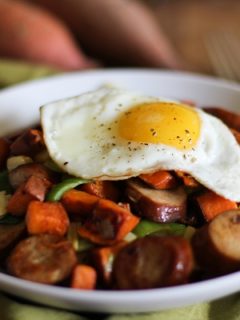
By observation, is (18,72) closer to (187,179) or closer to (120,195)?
(120,195)

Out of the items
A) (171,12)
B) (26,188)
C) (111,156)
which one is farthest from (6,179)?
(171,12)

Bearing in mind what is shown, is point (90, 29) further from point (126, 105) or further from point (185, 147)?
point (185, 147)

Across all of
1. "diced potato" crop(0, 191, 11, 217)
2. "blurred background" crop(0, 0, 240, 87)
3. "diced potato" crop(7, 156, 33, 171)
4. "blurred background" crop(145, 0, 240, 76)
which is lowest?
"blurred background" crop(145, 0, 240, 76)

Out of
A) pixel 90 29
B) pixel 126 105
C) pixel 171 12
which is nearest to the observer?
pixel 126 105

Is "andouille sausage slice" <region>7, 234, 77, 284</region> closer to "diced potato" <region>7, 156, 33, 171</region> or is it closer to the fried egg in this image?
the fried egg

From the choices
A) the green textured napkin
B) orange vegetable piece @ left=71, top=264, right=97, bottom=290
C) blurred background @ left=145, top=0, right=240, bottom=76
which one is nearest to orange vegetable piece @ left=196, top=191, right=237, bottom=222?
orange vegetable piece @ left=71, top=264, right=97, bottom=290

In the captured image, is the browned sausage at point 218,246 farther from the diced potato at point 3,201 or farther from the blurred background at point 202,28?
the blurred background at point 202,28

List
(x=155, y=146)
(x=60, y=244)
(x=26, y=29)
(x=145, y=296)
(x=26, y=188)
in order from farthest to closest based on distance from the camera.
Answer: (x=26, y=29) → (x=155, y=146) → (x=26, y=188) → (x=60, y=244) → (x=145, y=296)

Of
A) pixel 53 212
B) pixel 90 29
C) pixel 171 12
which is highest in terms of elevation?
pixel 53 212
